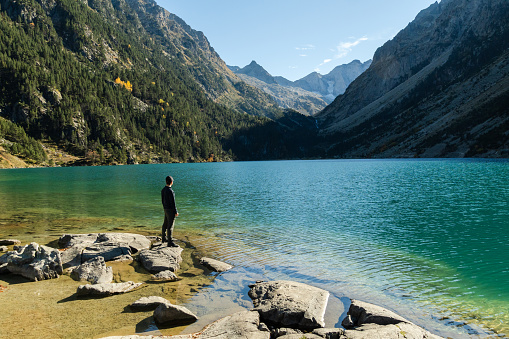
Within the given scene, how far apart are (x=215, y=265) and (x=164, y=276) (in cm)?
284

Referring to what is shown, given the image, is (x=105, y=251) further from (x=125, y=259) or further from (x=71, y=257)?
(x=71, y=257)

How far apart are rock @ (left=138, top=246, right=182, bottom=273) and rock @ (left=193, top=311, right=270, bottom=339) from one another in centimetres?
677

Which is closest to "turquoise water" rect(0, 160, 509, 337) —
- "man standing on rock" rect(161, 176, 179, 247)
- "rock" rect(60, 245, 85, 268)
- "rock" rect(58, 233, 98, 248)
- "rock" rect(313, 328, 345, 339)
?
"man standing on rock" rect(161, 176, 179, 247)

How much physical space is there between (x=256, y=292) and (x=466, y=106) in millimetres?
223513

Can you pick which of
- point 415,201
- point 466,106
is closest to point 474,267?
point 415,201

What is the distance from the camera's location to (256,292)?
41.3 feet

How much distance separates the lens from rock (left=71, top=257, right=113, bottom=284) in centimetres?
1393

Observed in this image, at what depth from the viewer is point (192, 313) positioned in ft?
34.8

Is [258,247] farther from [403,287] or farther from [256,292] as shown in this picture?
[403,287]

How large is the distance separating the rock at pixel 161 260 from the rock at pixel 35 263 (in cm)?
416

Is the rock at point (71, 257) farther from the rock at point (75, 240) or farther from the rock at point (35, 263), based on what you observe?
the rock at point (75, 240)

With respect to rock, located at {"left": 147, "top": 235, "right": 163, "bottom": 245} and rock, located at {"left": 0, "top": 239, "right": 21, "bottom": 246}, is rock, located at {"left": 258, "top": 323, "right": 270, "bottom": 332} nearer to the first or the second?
rock, located at {"left": 147, "top": 235, "right": 163, "bottom": 245}

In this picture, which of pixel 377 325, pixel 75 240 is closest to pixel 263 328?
pixel 377 325

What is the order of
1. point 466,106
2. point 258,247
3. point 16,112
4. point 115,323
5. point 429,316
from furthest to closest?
point 466,106 < point 16,112 < point 258,247 < point 429,316 < point 115,323
